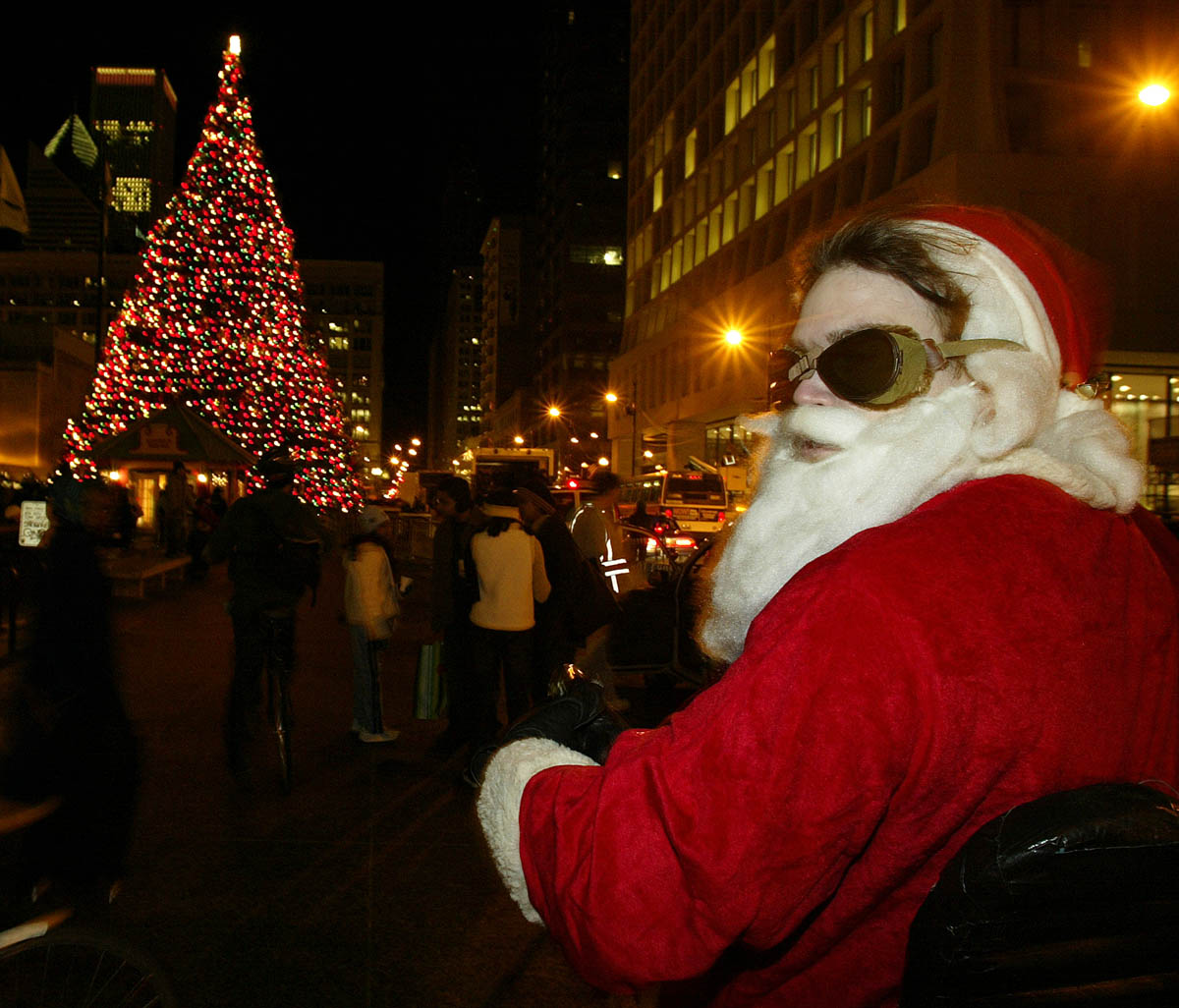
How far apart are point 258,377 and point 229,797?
22307 mm

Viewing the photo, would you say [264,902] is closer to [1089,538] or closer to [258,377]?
[1089,538]

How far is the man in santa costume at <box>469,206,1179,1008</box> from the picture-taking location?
100 centimetres

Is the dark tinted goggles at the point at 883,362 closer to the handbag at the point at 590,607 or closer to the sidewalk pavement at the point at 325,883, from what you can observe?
the sidewalk pavement at the point at 325,883

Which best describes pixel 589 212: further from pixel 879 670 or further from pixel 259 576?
pixel 879 670

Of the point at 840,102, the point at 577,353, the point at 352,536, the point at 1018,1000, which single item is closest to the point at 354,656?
the point at 352,536

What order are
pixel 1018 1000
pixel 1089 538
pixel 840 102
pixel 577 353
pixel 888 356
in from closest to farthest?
pixel 1018 1000 < pixel 1089 538 < pixel 888 356 < pixel 840 102 < pixel 577 353

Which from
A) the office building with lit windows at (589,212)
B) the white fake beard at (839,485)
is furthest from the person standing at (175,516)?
the office building with lit windows at (589,212)

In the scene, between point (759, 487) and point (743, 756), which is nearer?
point (743, 756)

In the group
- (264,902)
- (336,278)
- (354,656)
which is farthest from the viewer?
(336,278)

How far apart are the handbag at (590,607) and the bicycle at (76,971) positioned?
13.5ft

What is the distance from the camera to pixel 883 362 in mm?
1328

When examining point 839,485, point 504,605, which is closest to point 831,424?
point 839,485

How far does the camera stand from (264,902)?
4.16 metres

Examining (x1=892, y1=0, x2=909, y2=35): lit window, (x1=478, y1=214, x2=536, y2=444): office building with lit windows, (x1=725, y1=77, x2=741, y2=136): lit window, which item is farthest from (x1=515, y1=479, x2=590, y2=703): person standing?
(x1=478, y1=214, x2=536, y2=444): office building with lit windows
